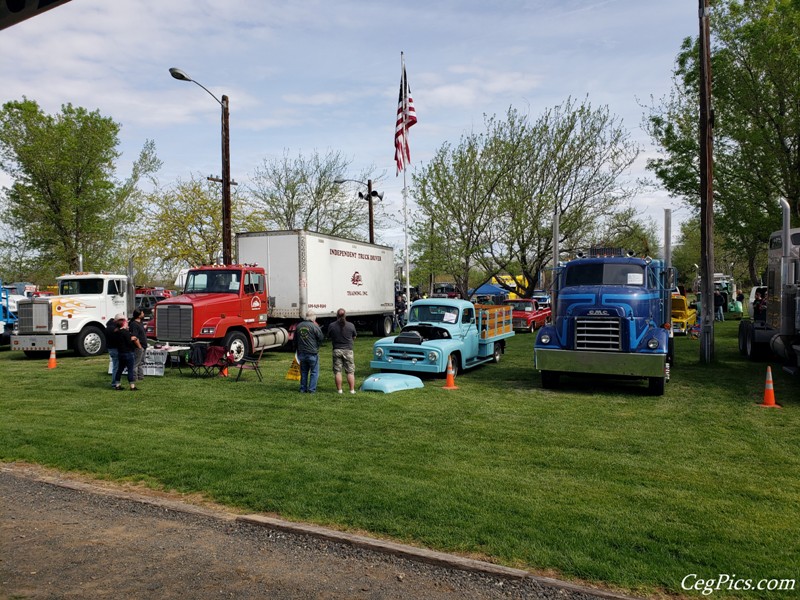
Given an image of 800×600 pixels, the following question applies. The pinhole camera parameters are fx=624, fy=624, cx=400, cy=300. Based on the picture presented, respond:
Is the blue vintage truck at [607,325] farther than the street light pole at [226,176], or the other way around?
the street light pole at [226,176]

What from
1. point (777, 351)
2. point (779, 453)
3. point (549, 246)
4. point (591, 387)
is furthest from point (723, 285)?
point (779, 453)

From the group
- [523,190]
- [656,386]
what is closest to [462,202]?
[523,190]

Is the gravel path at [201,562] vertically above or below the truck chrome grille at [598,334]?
below

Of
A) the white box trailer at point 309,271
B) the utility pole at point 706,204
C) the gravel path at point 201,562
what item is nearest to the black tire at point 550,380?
the utility pole at point 706,204

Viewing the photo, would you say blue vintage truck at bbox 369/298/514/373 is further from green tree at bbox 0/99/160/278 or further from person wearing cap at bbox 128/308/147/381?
green tree at bbox 0/99/160/278

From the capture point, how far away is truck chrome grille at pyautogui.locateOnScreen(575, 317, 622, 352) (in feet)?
40.8

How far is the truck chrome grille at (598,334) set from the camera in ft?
40.8

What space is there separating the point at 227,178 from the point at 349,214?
21121 millimetres

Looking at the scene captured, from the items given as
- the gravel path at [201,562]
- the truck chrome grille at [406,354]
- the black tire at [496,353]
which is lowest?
the gravel path at [201,562]

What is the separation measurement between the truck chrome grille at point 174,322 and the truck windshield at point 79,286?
4.36 metres

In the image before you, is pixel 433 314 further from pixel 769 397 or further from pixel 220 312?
pixel 769 397

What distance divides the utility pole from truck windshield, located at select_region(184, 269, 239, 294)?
1319cm

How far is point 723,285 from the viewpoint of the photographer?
48938mm

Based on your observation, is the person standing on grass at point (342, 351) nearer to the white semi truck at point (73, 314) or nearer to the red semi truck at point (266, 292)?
the red semi truck at point (266, 292)
